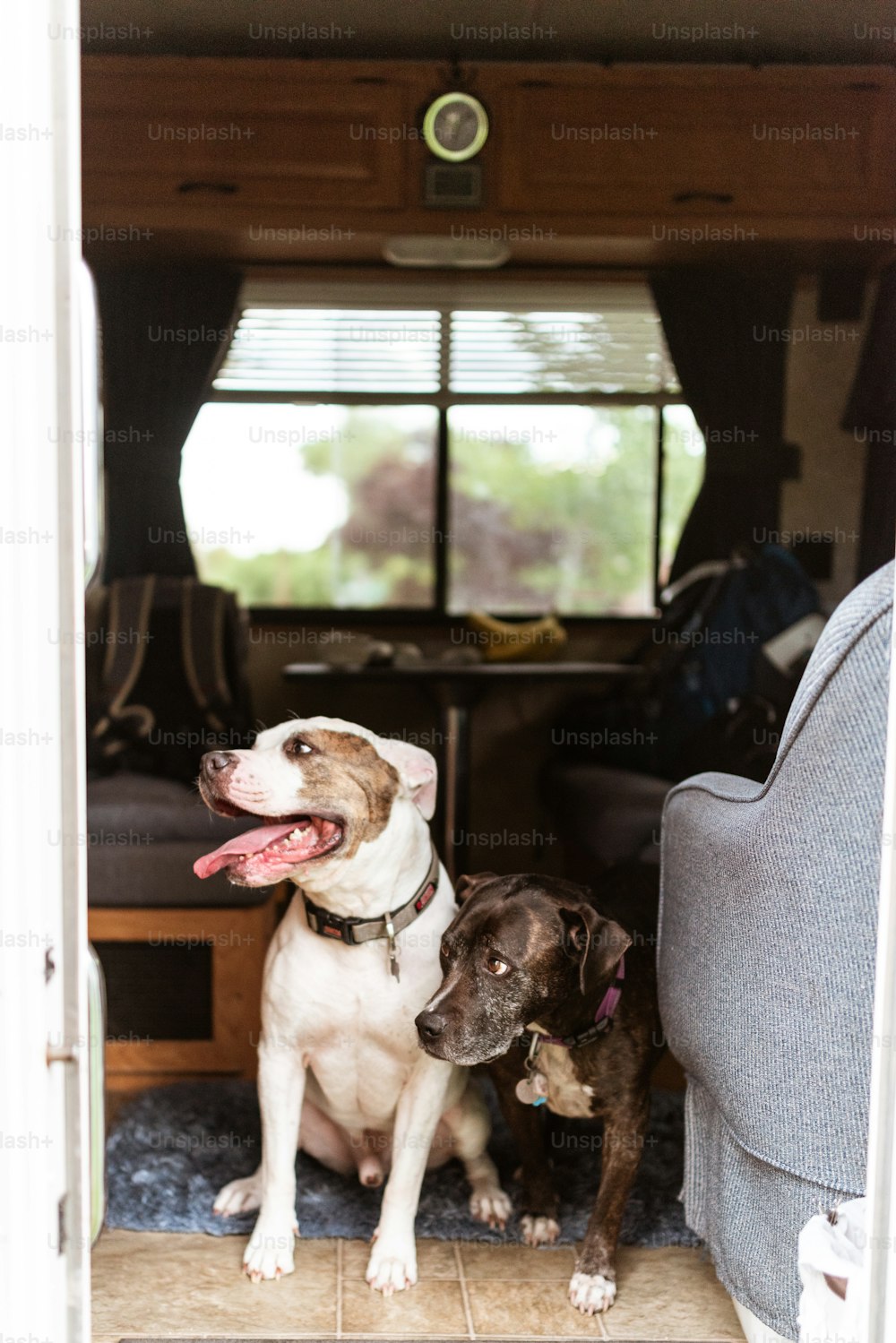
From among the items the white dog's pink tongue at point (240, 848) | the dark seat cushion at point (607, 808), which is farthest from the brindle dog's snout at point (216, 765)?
the dark seat cushion at point (607, 808)

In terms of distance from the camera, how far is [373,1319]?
1894 mm

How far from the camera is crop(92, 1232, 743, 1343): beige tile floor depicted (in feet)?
6.12

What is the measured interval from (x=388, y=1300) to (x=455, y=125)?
3.50 m

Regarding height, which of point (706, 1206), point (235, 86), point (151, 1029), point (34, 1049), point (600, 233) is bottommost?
point (151, 1029)

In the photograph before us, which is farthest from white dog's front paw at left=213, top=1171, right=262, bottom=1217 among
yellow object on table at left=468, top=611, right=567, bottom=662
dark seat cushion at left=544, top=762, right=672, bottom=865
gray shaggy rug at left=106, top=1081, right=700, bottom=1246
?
yellow object on table at left=468, top=611, right=567, bottom=662

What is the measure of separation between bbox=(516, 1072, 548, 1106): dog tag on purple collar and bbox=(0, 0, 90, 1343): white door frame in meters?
0.87

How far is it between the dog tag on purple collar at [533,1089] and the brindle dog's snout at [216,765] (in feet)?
2.38

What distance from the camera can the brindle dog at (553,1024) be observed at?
71.6 inches

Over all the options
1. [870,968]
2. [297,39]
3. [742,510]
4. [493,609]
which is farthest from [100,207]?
[870,968]

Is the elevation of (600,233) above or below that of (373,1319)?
above

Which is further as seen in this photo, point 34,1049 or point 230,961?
point 230,961

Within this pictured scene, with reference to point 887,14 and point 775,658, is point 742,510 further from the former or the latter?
point 887,14

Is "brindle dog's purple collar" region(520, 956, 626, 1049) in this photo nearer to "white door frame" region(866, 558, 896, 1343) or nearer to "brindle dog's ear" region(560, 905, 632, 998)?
"brindle dog's ear" region(560, 905, 632, 998)

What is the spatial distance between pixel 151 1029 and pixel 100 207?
2745mm
